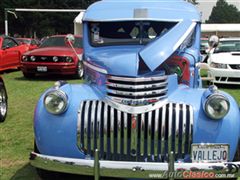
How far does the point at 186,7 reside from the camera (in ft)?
20.2

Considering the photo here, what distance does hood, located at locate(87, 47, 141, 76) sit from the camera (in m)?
4.68

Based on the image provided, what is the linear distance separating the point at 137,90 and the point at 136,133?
407mm

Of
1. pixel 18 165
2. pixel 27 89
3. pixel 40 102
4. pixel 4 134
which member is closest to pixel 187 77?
pixel 40 102

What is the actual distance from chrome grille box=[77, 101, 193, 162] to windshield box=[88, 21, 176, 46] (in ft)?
4.98

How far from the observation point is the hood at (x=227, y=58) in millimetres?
13219

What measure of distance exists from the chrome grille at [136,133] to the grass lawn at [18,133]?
54.6 inches

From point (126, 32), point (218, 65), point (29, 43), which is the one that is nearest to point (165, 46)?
point (126, 32)

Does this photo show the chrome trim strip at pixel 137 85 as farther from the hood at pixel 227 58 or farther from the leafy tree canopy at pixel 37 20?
the leafy tree canopy at pixel 37 20

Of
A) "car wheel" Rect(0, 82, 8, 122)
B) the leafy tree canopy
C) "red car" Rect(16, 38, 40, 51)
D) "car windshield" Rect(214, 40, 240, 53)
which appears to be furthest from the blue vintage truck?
the leafy tree canopy

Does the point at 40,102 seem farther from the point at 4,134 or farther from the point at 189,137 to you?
the point at 4,134

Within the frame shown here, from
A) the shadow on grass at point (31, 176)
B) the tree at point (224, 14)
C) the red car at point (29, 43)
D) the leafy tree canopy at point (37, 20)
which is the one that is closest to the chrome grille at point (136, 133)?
the shadow on grass at point (31, 176)

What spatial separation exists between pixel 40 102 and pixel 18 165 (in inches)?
55.7

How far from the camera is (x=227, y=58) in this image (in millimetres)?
13445

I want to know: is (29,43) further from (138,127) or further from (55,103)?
(138,127)
